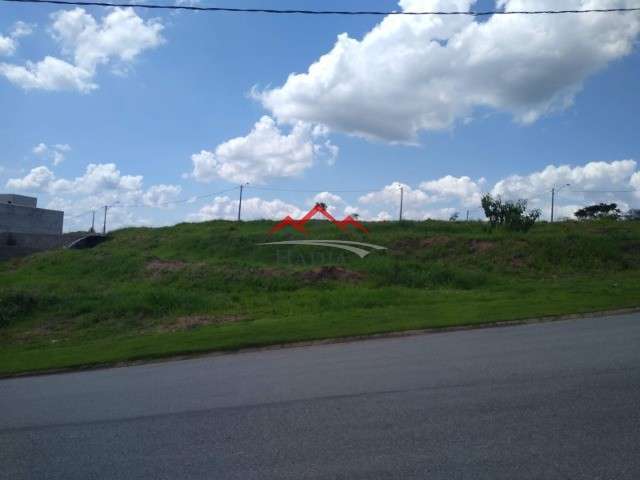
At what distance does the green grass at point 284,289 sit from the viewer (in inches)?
539

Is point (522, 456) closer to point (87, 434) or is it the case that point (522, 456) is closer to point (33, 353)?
point (87, 434)

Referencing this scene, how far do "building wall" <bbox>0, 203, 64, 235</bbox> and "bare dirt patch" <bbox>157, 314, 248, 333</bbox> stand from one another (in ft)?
130

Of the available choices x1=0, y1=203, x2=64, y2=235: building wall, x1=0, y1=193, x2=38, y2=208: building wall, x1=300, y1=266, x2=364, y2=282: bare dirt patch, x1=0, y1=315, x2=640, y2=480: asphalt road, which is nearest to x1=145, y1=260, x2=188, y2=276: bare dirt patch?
x1=300, y1=266, x2=364, y2=282: bare dirt patch

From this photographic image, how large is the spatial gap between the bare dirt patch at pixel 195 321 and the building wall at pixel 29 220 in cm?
3977

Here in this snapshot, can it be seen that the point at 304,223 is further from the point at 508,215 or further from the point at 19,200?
the point at 19,200

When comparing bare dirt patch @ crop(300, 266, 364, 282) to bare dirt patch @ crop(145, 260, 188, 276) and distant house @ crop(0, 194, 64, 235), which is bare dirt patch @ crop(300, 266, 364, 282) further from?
distant house @ crop(0, 194, 64, 235)

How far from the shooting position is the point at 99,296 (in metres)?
20.9

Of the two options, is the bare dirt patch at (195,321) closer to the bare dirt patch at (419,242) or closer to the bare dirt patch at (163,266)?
the bare dirt patch at (163,266)

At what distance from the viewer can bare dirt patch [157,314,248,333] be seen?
15.8 metres

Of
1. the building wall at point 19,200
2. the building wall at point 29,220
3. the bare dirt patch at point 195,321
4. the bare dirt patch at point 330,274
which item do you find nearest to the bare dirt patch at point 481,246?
the bare dirt patch at point 330,274

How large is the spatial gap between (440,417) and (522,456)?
1.23 m

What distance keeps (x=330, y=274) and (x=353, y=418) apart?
1764 cm

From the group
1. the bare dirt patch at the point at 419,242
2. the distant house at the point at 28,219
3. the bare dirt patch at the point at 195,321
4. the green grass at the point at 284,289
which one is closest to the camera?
the green grass at the point at 284,289

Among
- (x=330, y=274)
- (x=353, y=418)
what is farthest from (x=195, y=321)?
(x=353, y=418)
